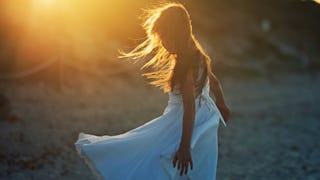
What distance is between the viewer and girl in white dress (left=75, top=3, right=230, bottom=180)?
13.7ft

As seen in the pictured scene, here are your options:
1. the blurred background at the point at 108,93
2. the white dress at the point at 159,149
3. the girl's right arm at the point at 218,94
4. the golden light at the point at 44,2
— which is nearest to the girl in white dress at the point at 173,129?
the white dress at the point at 159,149

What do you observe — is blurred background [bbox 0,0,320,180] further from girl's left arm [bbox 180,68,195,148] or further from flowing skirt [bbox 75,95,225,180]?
girl's left arm [bbox 180,68,195,148]

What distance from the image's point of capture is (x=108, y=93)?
61.8 feet

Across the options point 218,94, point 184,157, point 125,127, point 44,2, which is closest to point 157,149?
point 184,157

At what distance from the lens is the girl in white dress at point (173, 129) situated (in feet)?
13.7

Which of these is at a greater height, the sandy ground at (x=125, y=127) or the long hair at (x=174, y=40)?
the long hair at (x=174, y=40)

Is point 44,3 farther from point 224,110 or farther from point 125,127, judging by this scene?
point 224,110

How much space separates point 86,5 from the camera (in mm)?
27406

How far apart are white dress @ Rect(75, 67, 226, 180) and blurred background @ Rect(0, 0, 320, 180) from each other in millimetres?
3352

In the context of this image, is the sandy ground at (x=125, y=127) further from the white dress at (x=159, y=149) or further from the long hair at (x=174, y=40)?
the long hair at (x=174, y=40)

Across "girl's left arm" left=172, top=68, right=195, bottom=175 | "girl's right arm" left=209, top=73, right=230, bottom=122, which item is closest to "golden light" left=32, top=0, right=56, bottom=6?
"girl's right arm" left=209, top=73, right=230, bottom=122

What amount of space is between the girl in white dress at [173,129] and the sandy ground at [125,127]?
3394 mm

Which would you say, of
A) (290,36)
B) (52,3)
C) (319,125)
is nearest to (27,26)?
(52,3)

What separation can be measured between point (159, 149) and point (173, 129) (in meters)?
0.17
